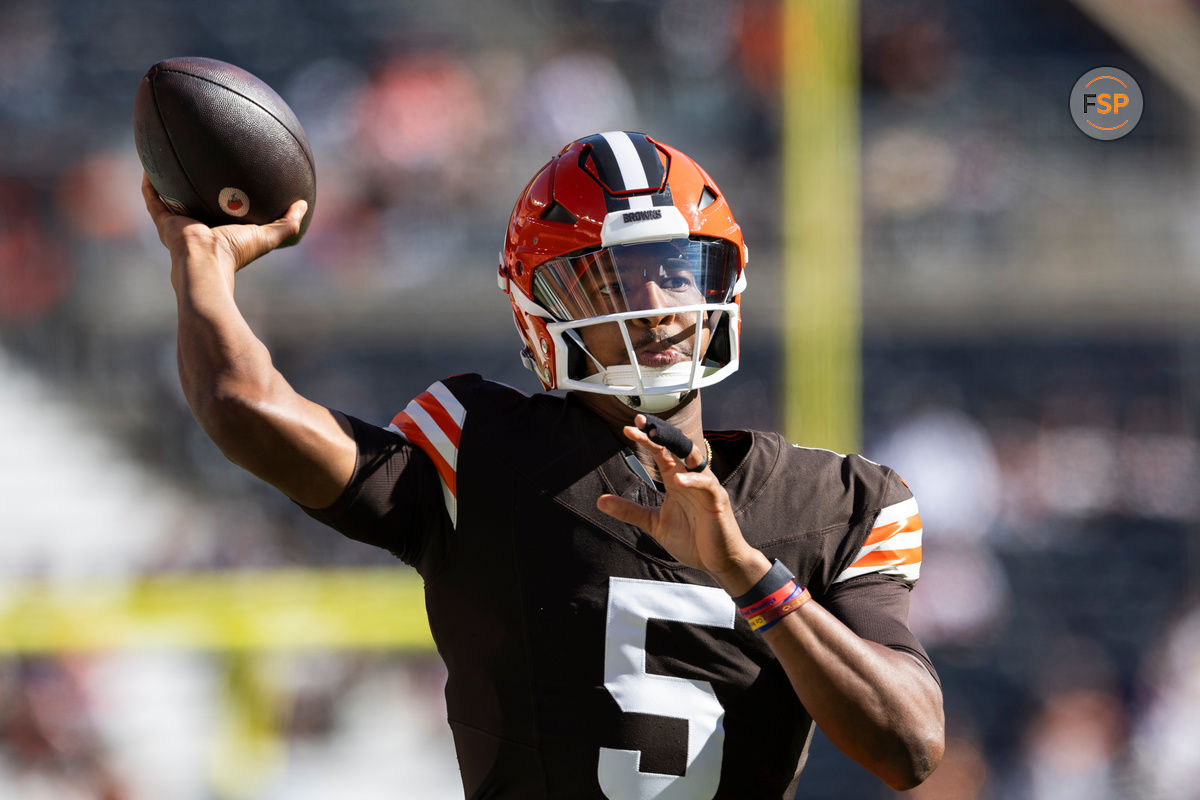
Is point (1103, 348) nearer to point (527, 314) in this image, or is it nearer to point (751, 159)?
point (751, 159)

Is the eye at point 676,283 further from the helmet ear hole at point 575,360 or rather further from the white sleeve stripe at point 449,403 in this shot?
the white sleeve stripe at point 449,403

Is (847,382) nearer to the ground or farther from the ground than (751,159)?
nearer to the ground

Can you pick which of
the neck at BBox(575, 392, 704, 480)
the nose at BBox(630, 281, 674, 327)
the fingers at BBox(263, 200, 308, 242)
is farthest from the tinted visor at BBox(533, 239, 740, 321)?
the fingers at BBox(263, 200, 308, 242)

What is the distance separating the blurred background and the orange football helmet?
3.30m

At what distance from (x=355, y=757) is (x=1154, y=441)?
3687 mm

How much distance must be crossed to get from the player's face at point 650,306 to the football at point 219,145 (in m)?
0.44

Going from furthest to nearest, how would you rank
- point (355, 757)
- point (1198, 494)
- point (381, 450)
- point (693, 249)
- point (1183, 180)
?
point (1183, 180) < point (1198, 494) < point (355, 757) < point (693, 249) < point (381, 450)

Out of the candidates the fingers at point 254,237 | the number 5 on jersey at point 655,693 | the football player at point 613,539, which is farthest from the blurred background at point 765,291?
the number 5 on jersey at point 655,693

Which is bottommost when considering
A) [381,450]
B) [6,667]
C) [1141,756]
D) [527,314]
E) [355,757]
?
[1141,756]

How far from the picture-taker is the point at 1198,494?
18.7 ft

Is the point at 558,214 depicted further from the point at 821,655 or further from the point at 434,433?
the point at 821,655

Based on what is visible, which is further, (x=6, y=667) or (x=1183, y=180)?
(x=1183, y=180)

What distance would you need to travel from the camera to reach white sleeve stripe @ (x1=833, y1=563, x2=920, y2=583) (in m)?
1.60

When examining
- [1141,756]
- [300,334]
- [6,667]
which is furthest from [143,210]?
[1141,756]
